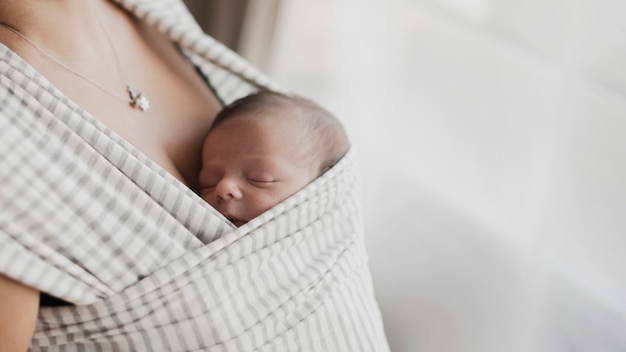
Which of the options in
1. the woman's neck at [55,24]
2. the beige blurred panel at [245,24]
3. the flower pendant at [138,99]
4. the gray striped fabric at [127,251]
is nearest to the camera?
the gray striped fabric at [127,251]

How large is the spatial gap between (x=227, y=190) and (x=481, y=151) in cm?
67

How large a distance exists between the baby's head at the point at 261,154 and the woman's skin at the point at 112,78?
0.06 m

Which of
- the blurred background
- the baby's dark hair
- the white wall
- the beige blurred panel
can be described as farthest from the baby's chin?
the beige blurred panel

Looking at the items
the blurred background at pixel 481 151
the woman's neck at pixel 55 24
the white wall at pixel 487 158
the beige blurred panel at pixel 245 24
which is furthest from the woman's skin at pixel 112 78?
the beige blurred panel at pixel 245 24

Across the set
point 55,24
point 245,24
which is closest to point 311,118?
point 55,24

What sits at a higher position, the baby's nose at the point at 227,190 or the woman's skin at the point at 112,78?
the woman's skin at the point at 112,78

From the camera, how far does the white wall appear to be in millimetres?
1201

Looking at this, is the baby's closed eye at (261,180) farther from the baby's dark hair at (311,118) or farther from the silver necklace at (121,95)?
the silver necklace at (121,95)

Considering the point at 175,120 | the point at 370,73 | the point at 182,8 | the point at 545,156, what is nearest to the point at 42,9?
the point at 175,120

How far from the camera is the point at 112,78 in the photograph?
1047mm

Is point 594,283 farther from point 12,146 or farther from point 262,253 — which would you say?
point 12,146

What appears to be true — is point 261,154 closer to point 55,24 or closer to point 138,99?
point 138,99

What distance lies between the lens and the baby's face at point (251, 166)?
3.23 feet

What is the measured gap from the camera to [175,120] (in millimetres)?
1115
